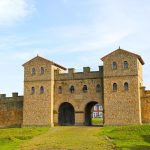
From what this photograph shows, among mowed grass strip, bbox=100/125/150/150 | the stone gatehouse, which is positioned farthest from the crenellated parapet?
mowed grass strip, bbox=100/125/150/150

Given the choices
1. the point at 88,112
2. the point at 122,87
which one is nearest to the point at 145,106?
the point at 122,87

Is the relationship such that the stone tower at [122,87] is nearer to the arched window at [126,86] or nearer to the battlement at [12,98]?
the arched window at [126,86]

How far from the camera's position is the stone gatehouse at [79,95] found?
150ft

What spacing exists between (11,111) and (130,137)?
2438 centimetres

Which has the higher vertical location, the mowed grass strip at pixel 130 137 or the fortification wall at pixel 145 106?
the fortification wall at pixel 145 106

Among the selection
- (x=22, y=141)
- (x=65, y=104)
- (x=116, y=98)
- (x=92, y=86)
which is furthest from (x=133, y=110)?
(x=22, y=141)

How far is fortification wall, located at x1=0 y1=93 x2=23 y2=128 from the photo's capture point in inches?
2087

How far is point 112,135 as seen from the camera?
3662 centimetres

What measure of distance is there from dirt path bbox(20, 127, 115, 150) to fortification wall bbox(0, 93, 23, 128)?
39.4 ft

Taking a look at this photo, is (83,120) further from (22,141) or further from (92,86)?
(22,141)

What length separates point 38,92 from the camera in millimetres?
50750

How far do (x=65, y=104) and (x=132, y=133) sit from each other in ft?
59.1

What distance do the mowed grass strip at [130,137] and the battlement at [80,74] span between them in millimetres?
11331

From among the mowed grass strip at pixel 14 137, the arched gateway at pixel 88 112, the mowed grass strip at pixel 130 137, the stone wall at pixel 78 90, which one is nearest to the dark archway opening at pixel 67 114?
the arched gateway at pixel 88 112
